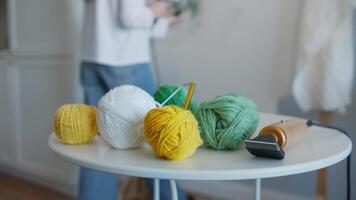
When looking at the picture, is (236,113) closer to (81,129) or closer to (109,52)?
(81,129)

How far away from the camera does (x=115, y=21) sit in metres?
1.29

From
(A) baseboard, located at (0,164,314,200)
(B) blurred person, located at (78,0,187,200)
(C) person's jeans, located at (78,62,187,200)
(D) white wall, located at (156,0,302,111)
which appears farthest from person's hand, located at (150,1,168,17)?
(A) baseboard, located at (0,164,314,200)

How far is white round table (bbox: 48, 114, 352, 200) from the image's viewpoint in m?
0.53

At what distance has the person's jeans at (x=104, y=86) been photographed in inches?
49.9

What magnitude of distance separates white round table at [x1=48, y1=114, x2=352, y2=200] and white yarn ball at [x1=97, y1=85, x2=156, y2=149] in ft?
0.07

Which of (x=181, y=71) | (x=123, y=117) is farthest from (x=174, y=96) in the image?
(x=181, y=71)

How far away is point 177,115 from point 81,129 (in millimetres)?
193

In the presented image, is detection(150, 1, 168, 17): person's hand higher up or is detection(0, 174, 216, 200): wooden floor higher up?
detection(150, 1, 168, 17): person's hand

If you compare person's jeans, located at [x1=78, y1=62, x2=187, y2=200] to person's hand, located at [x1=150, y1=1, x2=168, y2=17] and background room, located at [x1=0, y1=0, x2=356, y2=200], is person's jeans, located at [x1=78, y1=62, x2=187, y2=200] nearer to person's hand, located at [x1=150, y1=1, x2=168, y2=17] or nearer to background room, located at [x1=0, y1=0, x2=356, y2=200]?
person's hand, located at [x1=150, y1=1, x2=168, y2=17]

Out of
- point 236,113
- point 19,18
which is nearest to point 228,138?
point 236,113

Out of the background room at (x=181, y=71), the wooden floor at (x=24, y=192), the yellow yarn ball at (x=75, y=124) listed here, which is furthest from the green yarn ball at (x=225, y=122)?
the wooden floor at (x=24, y=192)

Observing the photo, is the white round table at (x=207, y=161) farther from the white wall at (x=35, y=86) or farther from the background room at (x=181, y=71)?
the white wall at (x=35, y=86)

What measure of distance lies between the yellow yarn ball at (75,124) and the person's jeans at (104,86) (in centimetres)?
60

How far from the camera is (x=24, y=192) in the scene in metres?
2.10
